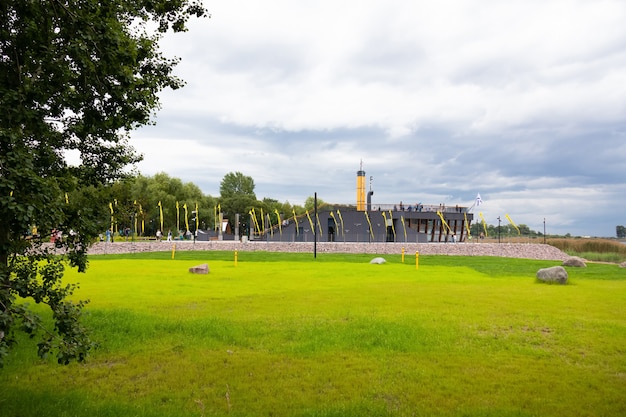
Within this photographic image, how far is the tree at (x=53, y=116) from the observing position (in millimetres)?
5582

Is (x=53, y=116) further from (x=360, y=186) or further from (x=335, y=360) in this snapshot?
(x=360, y=186)

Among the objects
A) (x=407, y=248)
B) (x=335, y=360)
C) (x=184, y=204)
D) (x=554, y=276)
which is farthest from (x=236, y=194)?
(x=335, y=360)

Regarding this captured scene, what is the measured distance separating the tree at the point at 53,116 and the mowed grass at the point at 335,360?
2366 millimetres

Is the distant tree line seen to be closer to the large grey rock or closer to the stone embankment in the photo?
the stone embankment

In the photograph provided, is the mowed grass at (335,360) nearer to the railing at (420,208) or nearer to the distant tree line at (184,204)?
the distant tree line at (184,204)

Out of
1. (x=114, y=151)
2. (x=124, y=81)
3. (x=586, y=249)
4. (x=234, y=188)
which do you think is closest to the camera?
(x=124, y=81)

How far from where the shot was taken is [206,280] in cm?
2598

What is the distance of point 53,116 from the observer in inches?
353

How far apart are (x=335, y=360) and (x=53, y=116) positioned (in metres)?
7.77

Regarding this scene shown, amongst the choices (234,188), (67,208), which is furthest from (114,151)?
(234,188)

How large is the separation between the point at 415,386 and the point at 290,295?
11.7 metres

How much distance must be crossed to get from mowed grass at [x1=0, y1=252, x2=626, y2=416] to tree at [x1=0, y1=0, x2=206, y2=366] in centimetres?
237

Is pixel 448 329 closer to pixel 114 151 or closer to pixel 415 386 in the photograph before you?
pixel 415 386

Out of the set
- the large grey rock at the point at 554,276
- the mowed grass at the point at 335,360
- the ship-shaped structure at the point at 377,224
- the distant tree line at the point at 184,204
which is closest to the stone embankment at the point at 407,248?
the distant tree line at the point at 184,204
